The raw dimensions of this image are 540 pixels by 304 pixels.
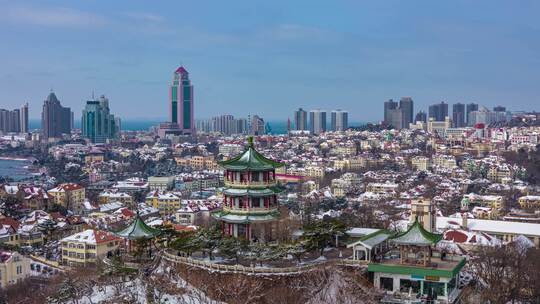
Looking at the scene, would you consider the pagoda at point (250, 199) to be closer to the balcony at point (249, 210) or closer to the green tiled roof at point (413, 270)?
the balcony at point (249, 210)

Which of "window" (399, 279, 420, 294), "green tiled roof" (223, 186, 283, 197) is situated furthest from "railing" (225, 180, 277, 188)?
"window" (399, 279, 420, 294)

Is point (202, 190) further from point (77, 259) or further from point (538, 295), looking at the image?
point (538, 295)

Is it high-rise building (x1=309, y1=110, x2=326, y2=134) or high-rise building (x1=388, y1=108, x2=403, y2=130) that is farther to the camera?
high-rise building (x1=309, y1=110, x2=326, y2=134)

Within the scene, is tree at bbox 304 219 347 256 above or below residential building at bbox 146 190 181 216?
above

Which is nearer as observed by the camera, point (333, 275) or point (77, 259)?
point (333, 275)

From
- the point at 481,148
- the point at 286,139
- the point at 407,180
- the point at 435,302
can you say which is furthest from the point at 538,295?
the point at 286,139

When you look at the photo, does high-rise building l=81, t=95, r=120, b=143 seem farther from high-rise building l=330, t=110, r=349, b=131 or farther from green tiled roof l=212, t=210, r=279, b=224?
green tiled roof l=212, t=210, r=279, b=224
